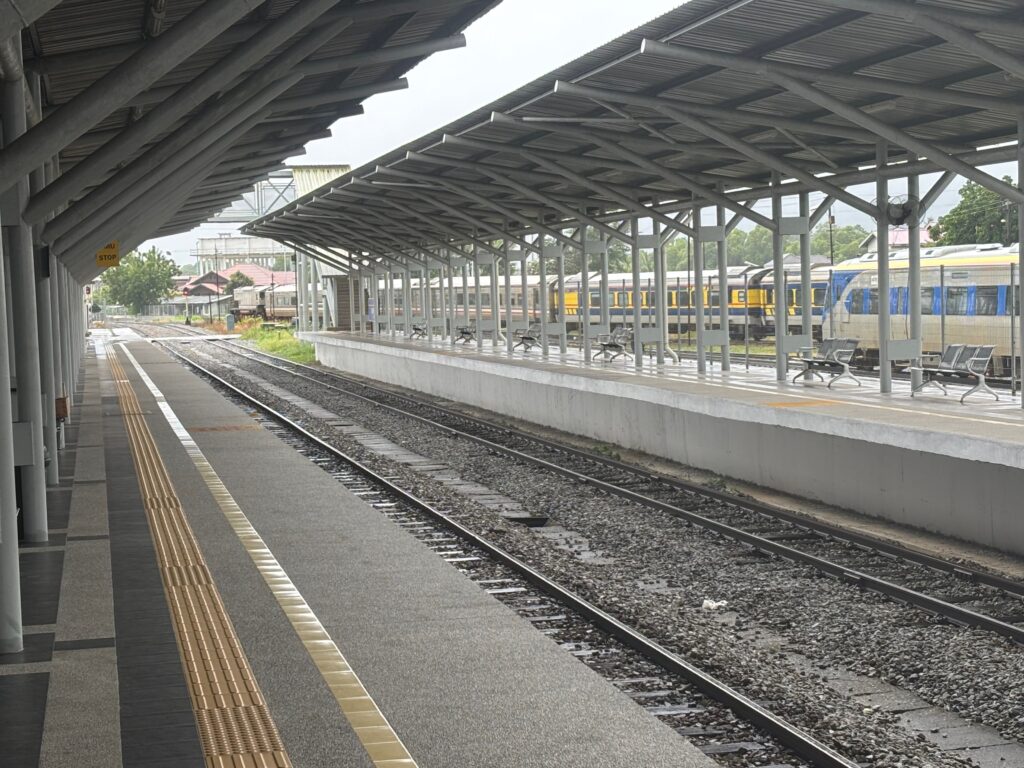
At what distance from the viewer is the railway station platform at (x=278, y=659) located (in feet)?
18.9

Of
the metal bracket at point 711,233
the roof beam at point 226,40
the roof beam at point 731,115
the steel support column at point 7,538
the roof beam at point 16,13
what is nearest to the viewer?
the roof beam at point 16,13

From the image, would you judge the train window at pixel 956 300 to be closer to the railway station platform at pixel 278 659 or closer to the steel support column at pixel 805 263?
the steel support column at pixel 805 263

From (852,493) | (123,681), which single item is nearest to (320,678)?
(123,681)

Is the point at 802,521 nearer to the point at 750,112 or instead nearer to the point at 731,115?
the point at 731,115

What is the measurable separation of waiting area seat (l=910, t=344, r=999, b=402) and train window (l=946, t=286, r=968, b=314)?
556cm

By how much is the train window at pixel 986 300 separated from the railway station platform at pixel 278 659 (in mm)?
12631

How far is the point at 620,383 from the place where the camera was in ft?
65.5

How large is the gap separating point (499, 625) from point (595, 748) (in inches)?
98.4

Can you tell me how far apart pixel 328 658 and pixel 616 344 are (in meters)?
19.9

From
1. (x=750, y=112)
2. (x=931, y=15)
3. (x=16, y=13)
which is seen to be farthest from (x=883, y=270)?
(x=16, y=13)

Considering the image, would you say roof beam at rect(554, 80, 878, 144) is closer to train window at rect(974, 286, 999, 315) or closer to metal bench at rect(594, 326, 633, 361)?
train window at rect(974, 286, 999, 315)

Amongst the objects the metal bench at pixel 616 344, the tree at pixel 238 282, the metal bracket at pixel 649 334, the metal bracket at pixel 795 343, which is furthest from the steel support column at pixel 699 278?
the tree at pixel 238 282

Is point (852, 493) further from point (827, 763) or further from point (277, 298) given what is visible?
point (277, 298)

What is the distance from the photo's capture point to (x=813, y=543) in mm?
11734
